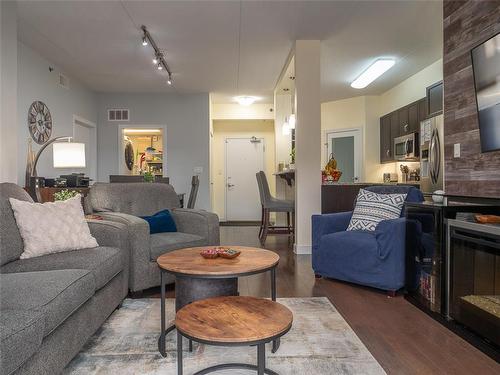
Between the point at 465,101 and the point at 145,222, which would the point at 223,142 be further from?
the point at 465,101

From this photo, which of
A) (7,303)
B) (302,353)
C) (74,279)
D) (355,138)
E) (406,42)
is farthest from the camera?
(355,138)

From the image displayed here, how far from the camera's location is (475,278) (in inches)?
86.9

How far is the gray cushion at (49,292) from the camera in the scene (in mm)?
1418

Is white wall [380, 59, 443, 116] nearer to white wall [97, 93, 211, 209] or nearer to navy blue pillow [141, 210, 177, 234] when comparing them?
white wall [97, 93, 211, 209]

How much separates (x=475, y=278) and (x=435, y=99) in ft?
11.9

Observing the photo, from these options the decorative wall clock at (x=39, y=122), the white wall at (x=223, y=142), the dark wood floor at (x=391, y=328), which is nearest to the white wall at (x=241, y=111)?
the white wall at (x=223, y=142)

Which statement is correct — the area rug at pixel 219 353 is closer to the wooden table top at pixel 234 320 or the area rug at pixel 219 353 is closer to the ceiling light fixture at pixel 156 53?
the wooden table top at pixel 234 320

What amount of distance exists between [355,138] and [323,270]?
4.73 metres

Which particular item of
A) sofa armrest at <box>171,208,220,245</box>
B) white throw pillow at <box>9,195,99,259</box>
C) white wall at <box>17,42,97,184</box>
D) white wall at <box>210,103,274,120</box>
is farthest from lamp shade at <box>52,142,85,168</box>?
white wall at <box>210,103,274,120</box>

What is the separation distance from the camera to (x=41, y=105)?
4.99 m

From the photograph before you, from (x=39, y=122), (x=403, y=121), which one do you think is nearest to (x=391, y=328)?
(x=403, y=121)

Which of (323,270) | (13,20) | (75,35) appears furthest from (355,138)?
(13,20)

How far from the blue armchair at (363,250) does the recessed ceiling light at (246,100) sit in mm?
4645

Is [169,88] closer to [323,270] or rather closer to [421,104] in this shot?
[421,104]
